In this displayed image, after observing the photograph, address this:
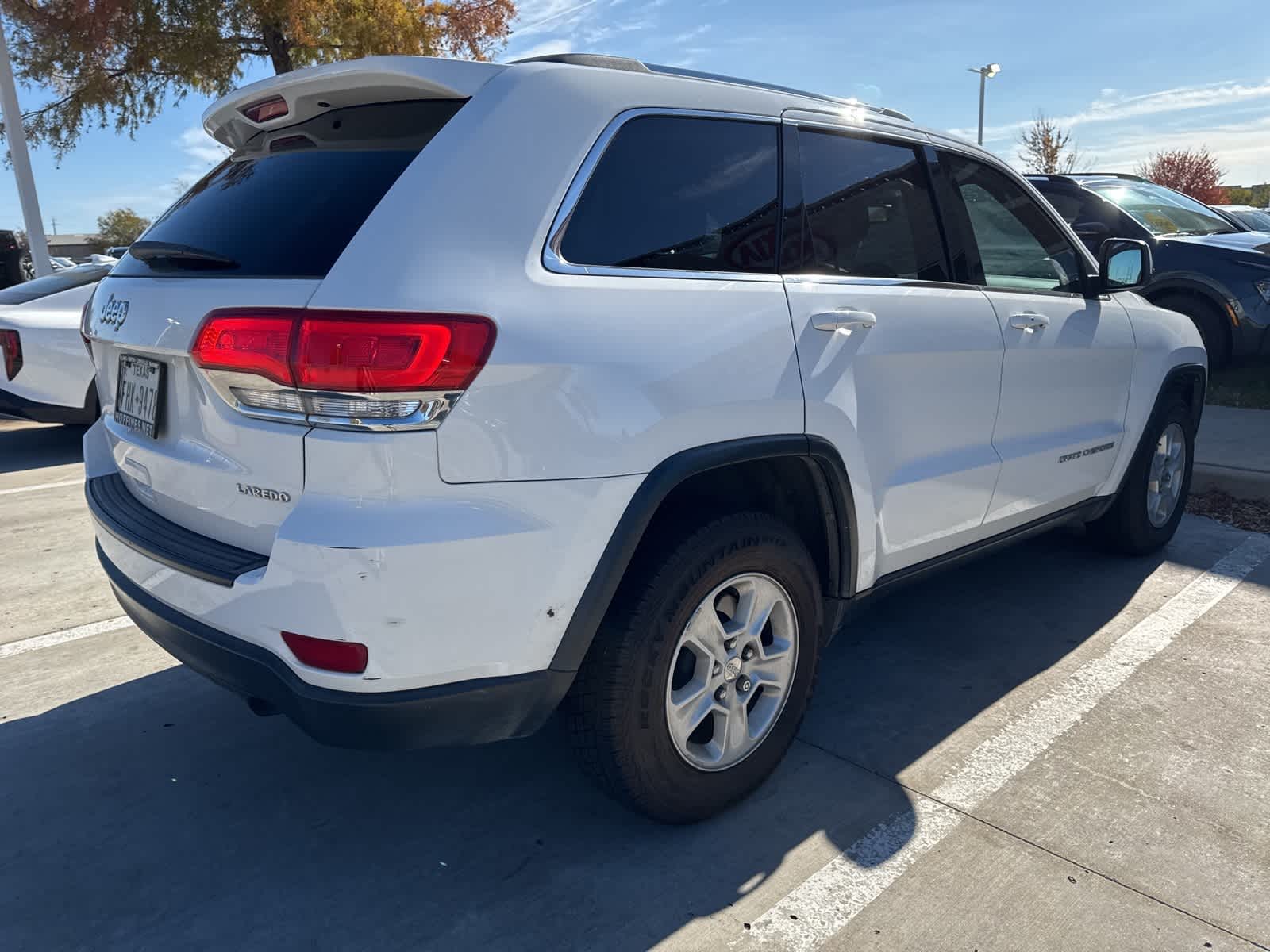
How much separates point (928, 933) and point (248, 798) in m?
1.83

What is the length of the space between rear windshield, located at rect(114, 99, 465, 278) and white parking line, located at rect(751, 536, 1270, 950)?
1804 mm

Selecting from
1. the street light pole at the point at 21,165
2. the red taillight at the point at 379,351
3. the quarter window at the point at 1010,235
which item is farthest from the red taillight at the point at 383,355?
the street light pole at the point at 21,165

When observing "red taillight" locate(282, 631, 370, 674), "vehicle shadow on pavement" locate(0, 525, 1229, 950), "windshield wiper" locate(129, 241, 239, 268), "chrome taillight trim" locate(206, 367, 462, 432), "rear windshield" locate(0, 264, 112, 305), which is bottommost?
"vehicle shadow on pavement" locate(0, 525, 1229, 950)

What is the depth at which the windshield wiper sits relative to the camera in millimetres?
2416

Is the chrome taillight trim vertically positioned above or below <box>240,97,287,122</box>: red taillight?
below

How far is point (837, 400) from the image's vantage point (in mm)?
2762

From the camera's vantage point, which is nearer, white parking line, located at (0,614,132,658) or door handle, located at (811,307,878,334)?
door handle, located at (811,307,878,334)

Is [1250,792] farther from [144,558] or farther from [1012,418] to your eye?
[144,558]

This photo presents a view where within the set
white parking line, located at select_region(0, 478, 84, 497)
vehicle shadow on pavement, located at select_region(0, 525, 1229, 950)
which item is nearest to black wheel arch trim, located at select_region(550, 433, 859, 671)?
vehicle shadow on pavement, located at select_region(0, 525, 1229, 950)

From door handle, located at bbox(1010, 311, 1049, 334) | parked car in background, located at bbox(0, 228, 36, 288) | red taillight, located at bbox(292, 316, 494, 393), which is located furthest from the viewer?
parked car in background, located at bbox(0, 228, 36, 288)

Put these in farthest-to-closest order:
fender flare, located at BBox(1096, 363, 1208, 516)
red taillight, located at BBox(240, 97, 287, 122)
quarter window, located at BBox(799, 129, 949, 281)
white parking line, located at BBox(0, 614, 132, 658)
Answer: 1. fender flare, located at BBox(1096, 363, 1208, 516)
2. white parking line, located at BBox(0, 614, 132, 658)
3. quarter window, located at BBox(799, 129, 949, 281)
4. red taillight, located at BBox(240, 97, 287, 122)

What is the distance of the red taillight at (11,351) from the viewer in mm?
7172

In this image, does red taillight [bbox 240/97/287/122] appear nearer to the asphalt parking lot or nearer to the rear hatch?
the rear hatch

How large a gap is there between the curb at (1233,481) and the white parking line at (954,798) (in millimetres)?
1851
